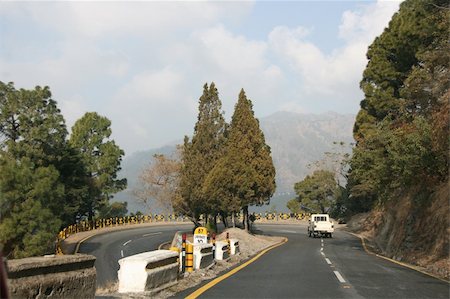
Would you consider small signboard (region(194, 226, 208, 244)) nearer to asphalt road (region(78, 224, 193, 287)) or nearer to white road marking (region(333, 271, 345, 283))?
white road marking (region(333, 271, 345, 283))

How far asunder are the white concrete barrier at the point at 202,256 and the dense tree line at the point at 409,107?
824cm

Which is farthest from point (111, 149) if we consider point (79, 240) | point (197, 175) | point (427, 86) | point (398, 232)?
point (427, 86)

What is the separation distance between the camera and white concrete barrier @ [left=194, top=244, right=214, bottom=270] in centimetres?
1288

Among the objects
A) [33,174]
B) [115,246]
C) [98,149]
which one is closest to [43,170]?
[33,174]

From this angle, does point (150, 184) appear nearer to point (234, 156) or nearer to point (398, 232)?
point (234, 156)

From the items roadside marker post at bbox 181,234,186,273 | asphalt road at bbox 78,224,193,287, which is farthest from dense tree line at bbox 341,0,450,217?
asphalt road at bbox 78,224,193,287

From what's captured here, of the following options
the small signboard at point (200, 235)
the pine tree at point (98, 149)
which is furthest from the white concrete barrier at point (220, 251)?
the pine tree at point (98, 149)

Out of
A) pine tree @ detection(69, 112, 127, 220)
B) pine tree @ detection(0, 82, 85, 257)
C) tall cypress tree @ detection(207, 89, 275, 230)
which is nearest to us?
pine tree @ detection(0, 82, 85, 257)

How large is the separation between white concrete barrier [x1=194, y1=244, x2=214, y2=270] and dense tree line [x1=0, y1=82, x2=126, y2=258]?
12546 millimetres

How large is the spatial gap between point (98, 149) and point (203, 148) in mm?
27014

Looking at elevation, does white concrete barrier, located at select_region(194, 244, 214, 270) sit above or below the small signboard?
below

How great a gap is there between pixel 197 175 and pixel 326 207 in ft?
124

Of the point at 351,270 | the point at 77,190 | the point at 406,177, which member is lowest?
the point at 351,270

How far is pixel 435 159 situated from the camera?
19.2 m
